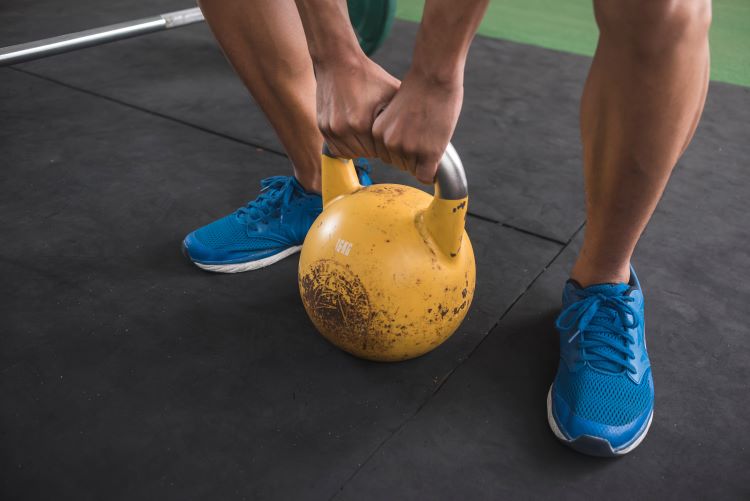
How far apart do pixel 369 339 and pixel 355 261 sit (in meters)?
0.14

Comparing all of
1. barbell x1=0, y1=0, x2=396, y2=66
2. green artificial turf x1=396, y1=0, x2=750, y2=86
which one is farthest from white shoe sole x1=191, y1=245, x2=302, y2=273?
green artificial turf x1=396, y1=0, x2=750, y2=86

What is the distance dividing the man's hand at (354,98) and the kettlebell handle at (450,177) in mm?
103

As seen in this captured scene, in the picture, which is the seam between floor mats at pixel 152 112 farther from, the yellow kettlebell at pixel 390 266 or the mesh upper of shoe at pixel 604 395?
the mesh upper of shoe at pixel 604 395

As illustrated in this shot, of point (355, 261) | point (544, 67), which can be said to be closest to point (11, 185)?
point (355, 261)

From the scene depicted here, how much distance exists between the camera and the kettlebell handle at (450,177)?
863 mm

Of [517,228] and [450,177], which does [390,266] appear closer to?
[450,177]

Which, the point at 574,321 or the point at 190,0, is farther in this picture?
the point at 190,0

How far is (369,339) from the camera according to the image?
38.9 inches

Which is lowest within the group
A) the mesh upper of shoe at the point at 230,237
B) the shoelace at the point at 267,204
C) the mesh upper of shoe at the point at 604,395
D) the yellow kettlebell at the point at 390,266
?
the mesh upper of shoe at the point at 604,395

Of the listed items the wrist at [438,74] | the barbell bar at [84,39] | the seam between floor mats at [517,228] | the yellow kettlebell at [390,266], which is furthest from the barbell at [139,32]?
the wrist at [438,74]

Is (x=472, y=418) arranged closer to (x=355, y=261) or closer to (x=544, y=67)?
(x=355, y=261)

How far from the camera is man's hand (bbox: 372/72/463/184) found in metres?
0.82

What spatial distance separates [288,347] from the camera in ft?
3.70

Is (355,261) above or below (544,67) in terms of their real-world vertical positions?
above
